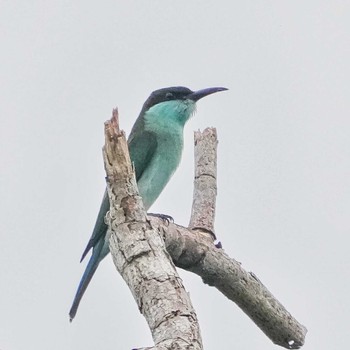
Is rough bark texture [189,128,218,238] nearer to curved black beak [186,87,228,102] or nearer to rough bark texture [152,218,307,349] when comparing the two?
rough bark texture [152,218,307,349]

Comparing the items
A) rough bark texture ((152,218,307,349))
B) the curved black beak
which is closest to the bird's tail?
the curved black beak

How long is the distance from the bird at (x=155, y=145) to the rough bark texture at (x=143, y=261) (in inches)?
114

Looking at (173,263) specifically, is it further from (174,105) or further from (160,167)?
(174,105)

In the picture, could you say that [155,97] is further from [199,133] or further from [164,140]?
[199,133]

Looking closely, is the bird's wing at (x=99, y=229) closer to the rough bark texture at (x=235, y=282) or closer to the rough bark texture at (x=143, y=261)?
the rough bark texture at (x=235, y=282)

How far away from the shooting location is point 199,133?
255 inches

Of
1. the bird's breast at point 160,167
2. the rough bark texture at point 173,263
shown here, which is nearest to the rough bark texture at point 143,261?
the rough bark texture at point 173,263

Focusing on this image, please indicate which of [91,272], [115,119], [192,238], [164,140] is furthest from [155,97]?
[115,119]

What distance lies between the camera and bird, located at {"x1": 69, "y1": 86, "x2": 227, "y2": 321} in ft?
25.2

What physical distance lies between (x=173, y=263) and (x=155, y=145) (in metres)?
3.77

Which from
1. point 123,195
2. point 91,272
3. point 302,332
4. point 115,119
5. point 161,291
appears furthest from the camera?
point 91,272

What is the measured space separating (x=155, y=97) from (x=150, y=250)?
456 centimetres

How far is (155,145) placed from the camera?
8.17 metres

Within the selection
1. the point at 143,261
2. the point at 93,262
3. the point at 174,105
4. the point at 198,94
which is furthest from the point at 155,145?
the point at 143,261
